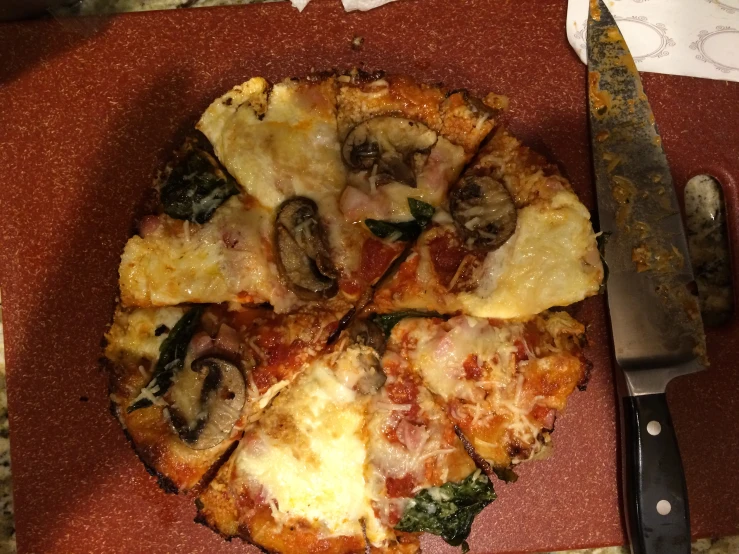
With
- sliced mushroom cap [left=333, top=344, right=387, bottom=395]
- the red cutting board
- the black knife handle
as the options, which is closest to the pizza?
sliced mushroom cap [left=333, top=344, right=387, bottom=395]

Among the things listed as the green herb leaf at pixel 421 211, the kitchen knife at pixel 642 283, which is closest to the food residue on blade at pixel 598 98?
the kitchen knife at pixel 642 283

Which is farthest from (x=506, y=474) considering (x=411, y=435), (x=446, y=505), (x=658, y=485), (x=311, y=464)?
(x=311, y=464)

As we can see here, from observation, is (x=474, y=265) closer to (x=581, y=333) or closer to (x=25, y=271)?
(x=581, y=333)

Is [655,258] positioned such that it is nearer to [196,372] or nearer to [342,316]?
[342,316]

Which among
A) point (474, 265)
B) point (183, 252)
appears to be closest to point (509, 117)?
point (474, 265)

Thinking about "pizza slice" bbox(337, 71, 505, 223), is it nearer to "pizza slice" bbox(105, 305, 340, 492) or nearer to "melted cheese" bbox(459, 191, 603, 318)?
"melted cheese" bbox(459, 191, 603, 318)
